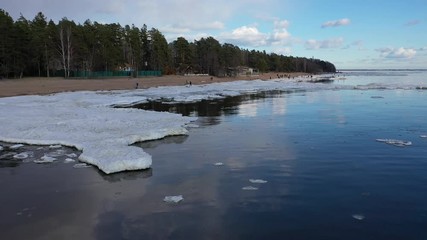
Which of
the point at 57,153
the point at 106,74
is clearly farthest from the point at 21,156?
the point at 106,74

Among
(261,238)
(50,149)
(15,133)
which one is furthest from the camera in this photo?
(15,133)

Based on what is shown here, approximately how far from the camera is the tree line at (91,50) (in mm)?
79438

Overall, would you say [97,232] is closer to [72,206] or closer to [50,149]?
[72,206]

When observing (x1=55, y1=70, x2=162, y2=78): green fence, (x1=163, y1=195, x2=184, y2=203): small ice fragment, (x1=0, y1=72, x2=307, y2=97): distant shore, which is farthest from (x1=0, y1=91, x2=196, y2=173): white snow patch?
(x1=55, y1=70, x2=162, y2=78): green fence

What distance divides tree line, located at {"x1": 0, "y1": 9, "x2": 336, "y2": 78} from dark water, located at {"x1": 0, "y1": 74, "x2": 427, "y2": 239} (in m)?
72.3

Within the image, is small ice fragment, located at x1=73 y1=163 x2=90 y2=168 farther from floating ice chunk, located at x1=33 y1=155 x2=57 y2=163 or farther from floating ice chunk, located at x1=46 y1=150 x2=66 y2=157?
floating ice chunk, located at x1=46 y1=150 x2=66 y2=157

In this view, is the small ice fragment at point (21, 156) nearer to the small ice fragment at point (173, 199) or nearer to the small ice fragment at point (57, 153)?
the small ice fragment at point (57, 153)

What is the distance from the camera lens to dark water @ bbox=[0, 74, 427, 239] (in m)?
7.19

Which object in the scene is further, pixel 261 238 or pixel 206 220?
pixel 206 220

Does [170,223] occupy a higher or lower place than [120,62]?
lower

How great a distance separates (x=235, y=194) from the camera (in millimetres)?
9148

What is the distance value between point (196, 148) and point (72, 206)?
659 centimetres

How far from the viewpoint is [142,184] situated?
33.0ft

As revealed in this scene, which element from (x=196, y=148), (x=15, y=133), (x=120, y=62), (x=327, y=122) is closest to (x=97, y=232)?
(x=196, y=148)
